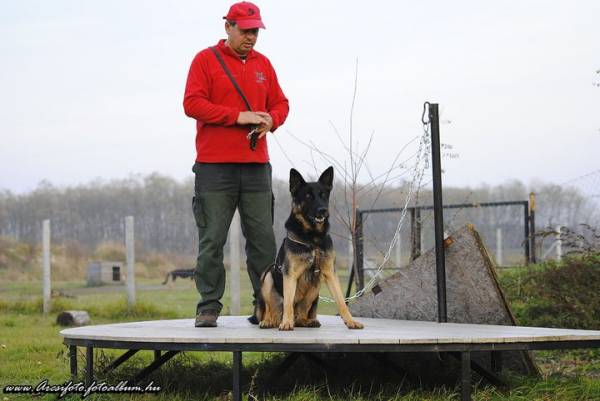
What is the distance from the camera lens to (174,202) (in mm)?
33875

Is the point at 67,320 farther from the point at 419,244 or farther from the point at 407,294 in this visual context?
the point at 407,294

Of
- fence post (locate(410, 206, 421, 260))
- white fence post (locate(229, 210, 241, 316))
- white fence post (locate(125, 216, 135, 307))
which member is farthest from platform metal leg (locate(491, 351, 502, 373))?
white fence post (locate(125, 216, 135, 307))

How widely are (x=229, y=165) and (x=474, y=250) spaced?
1891 millimetres

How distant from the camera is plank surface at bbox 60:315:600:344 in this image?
4.39 meters

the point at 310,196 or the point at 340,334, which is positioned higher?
the point at 310,196

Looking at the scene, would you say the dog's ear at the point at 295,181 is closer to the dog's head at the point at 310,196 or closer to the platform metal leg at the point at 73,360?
the dog's head at the point at 310,196

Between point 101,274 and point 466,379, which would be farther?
point 101,274

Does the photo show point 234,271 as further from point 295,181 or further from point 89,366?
point 295,181

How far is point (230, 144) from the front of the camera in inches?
207

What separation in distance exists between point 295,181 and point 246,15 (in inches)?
46.3

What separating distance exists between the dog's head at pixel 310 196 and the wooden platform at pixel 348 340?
712mm

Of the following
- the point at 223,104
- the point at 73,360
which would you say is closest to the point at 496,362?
the point at 223,104

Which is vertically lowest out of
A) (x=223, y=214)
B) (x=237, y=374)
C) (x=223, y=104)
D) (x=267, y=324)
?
(x=237, y=374)

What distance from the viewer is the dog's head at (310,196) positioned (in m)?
4.77
